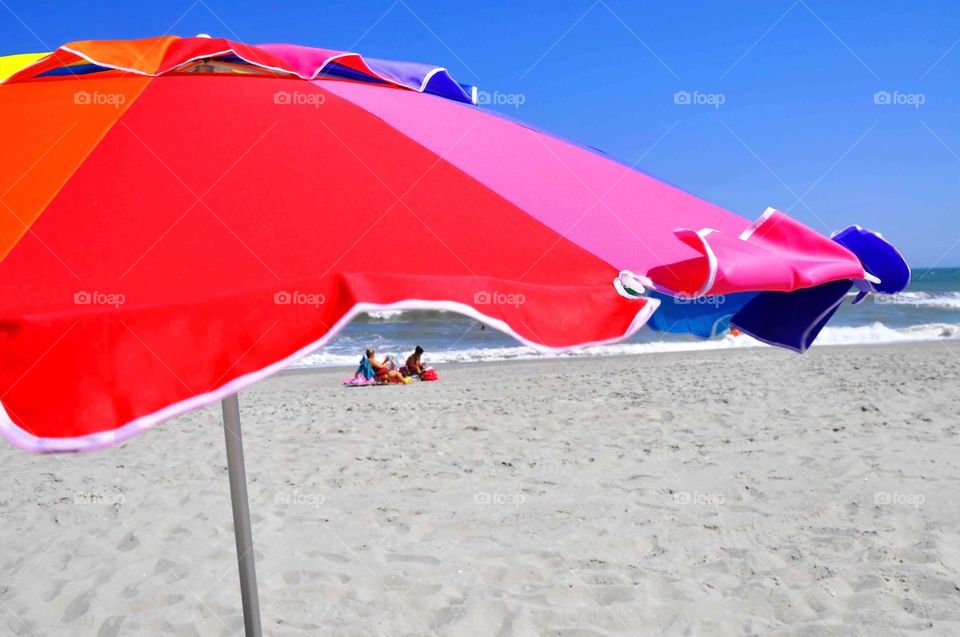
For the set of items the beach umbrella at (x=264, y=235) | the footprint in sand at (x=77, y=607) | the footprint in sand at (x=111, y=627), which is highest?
the beach umbrella at (x=264, y=235)

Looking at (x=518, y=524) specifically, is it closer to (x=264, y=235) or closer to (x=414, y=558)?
(x=414, y=558)

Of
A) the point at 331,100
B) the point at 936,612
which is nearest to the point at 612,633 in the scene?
the point at 936,612

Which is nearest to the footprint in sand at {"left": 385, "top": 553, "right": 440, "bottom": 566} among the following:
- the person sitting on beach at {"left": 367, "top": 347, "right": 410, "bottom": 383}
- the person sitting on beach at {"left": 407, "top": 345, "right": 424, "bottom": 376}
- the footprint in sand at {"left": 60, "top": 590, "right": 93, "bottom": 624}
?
the footprint in sand at {"left": 60, "top": 590, "right": 93, "bottom": 624}

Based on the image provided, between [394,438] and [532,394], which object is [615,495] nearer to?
[394,438]

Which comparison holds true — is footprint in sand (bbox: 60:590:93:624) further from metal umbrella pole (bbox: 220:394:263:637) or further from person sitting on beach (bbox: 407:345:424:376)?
person sitting on beach (bbox: 407:345:424:376)

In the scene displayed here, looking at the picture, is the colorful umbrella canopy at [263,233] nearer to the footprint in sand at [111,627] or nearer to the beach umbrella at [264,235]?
the beach umbrella at [264,235]

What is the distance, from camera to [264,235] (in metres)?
1.64

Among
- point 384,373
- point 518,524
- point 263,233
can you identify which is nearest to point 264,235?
point 263,233

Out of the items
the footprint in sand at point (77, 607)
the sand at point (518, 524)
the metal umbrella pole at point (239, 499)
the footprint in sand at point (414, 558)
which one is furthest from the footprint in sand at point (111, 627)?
the metal umbrella pole at point (239, 499)

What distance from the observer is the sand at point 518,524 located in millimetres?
4137

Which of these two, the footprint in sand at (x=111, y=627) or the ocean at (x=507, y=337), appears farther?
the ocean at (x=507, y=337)

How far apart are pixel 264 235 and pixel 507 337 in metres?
15.9

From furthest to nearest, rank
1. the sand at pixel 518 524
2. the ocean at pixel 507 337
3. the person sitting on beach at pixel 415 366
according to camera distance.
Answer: the ocean at pixel 507 337
the person sitting on beach at pixel 415 366
the sand at pixel 518 524

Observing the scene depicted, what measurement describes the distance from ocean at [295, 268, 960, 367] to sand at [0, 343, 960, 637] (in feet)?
32.2
